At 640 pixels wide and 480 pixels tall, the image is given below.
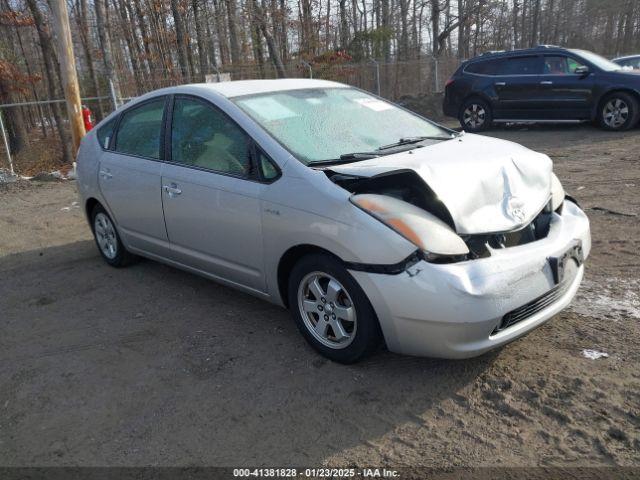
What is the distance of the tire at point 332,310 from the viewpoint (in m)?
3.13

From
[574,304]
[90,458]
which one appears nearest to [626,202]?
[574,304]

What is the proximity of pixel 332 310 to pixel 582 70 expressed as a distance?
1077 cm

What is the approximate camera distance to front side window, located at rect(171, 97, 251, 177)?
383 cm

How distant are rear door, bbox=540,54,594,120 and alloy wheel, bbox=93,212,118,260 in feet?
33.7

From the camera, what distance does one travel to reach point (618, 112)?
1166 cm

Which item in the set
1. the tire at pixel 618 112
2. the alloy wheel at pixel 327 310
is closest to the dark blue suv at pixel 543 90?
the tire at pixel 618 112

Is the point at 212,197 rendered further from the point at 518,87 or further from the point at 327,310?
the point at 518,87

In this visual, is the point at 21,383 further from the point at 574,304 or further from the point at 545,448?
the point at 574,304

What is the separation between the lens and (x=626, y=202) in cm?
643

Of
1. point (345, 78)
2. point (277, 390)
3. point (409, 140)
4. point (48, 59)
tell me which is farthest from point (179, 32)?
point (277, 390)

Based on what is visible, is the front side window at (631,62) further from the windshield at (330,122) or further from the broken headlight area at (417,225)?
the broken headlight area at (417,225)

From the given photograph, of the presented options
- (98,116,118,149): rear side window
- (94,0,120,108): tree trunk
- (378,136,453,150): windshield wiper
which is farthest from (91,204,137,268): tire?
(94,0,120,108): tree trunk

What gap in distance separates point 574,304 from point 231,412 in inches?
99.3

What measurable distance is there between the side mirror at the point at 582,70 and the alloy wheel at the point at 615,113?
0.78 metres
